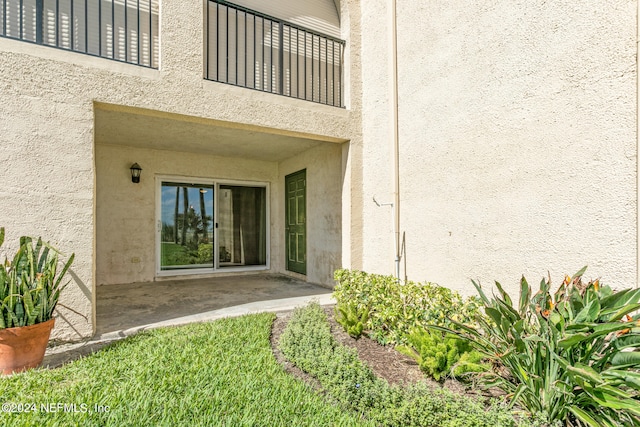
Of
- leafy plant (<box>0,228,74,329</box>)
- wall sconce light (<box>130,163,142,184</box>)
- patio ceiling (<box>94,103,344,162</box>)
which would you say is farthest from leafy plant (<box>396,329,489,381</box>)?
wall sconce light (<box>130,163,142,184</box>)

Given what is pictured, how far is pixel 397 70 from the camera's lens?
188 inches

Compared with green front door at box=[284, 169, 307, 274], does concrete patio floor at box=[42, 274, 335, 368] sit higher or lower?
lower

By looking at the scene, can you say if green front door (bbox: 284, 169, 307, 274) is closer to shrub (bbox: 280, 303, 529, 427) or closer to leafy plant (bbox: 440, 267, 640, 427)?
shrub (bbox: 280, 303, 529, 427)

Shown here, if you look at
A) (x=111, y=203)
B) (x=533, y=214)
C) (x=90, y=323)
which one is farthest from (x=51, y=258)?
(x=533, y=214)

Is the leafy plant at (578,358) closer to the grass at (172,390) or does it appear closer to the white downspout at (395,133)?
the grass at (172,390)

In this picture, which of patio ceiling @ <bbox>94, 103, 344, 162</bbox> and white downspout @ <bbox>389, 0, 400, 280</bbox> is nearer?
white downspout @ <bbox>389, 0, 400, 280</bbox>

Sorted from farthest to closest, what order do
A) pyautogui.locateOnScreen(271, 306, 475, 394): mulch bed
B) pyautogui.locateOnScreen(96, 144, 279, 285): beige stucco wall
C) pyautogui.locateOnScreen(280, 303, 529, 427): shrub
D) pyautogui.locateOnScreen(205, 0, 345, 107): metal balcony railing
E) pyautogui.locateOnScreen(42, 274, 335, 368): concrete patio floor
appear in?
pyautogui.locateOnScreen(96, 144, 279, 285): beige stucco wall
pyautogui.locateOnScreen(205, 0, 345, 107): metal balcony railing
pyautogui.locateOnScreen(42, 274, 335, 368): concrete patio floor
pyautogui.locateOnScreen(271, 306, 475, 394): mulch bed
pyautogui.locateOnScreen(280, 303, 529, 427): shrub

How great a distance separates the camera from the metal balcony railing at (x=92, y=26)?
172 inches

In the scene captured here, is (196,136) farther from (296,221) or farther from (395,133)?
(395,133)

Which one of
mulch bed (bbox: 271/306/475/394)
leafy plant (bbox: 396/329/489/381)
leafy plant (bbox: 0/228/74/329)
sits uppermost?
leafy plant (bbox: 0/228/74/329)

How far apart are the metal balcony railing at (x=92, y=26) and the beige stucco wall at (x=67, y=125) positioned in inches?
23.9

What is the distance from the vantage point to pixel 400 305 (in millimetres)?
3471

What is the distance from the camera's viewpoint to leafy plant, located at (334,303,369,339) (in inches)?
136

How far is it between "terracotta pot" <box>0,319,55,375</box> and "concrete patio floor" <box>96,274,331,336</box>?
0.83 meters
